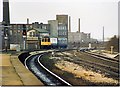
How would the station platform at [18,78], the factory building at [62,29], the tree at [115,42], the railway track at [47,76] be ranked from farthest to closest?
the factory building at [62,29] < the tree at [115,42] < the railway track at [47,76] < the station platform at [18,78]

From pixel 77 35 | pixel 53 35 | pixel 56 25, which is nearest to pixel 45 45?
pixel 53 35

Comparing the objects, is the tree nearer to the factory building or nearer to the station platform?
the factory building

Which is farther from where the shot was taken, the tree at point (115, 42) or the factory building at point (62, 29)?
the factory building at point (62, 29)

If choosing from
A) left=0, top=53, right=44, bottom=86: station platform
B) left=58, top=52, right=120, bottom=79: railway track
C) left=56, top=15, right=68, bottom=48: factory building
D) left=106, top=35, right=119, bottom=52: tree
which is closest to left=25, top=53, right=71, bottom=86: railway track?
left=0, top=53, right=44, bottom=86: station platform

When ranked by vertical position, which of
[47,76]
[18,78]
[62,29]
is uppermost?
[62,29]

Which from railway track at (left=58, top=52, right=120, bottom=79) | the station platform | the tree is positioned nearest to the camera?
the station platform

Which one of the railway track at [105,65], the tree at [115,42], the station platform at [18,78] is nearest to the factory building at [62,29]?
the tree at [115,42]

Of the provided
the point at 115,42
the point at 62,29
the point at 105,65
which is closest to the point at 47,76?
the point at 105,65

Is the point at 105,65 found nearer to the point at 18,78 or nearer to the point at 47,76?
the point at 47,76

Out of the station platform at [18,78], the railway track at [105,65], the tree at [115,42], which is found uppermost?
the tree at [115,42]

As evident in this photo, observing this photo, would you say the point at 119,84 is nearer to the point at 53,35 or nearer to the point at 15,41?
the point at 15,41

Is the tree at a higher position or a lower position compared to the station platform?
higher

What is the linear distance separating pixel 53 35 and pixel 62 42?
4.02 metres

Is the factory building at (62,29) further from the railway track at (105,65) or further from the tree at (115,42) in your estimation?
the railway track at (105,65)
